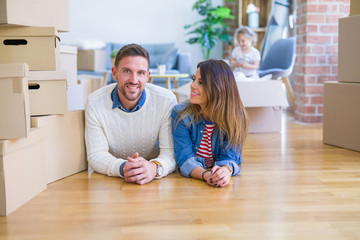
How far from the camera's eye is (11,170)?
5.43 ft

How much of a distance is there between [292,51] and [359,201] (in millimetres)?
2718

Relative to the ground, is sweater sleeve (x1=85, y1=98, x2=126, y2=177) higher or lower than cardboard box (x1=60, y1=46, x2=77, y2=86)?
lower

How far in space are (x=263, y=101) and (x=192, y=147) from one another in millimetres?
1307

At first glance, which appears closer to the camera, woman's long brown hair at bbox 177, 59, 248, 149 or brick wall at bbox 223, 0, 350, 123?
woman's long brown hair at bbox 177, 59, 248, 149

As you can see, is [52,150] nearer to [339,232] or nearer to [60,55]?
[60,55]

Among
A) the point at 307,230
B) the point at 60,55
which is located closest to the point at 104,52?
the point at 60,55

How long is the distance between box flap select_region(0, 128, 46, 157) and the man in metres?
0.29

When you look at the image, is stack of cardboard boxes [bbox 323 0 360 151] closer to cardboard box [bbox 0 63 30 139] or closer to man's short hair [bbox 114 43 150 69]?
man's short hair [bbox 114 43 150 69]

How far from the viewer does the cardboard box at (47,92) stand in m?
2.04

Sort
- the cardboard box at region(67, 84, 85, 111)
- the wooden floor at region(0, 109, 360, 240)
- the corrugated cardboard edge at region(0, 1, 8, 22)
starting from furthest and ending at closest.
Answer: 1. the cardboard box at region(67, 84, 85, 111)
2. the corrugated cardboard edge at region(0, 1, 8, 22)
3. the wooden floor at region(0, 109, 360, 240)

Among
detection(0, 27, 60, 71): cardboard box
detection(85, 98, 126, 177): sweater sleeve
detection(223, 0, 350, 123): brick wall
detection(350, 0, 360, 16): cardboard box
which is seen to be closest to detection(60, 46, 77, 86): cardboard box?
detection(0, 27, 60, 71): cardboard box

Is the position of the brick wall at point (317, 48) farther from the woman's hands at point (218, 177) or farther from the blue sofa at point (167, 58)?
the woman's hands at point (218, 177)

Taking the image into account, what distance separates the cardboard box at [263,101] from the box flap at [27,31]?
144cm

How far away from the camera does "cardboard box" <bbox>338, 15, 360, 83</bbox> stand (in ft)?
9.12
